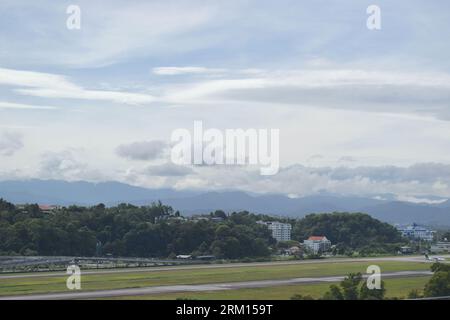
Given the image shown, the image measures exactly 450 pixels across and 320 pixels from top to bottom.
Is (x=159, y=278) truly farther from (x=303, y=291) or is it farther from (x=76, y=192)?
(x=76, y=192)

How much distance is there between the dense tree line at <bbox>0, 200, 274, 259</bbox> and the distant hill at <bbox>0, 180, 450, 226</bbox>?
573 cm

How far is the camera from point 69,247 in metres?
23.9

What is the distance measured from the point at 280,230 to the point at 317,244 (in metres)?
2.49

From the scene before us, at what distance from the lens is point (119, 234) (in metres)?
25.9

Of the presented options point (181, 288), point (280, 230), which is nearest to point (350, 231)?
point (280, 230)

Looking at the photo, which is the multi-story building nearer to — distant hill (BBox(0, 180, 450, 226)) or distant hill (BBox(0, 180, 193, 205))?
distant hill (BBox(0, 180, 450, 226))

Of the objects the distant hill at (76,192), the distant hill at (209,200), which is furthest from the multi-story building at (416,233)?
the distant hill at (76,192)

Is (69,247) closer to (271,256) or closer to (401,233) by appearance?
(271,256)

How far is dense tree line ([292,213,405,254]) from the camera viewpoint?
3672cm

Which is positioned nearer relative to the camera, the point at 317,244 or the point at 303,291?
the point at 303,291

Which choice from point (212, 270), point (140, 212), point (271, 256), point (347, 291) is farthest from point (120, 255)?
point (347, 291)
